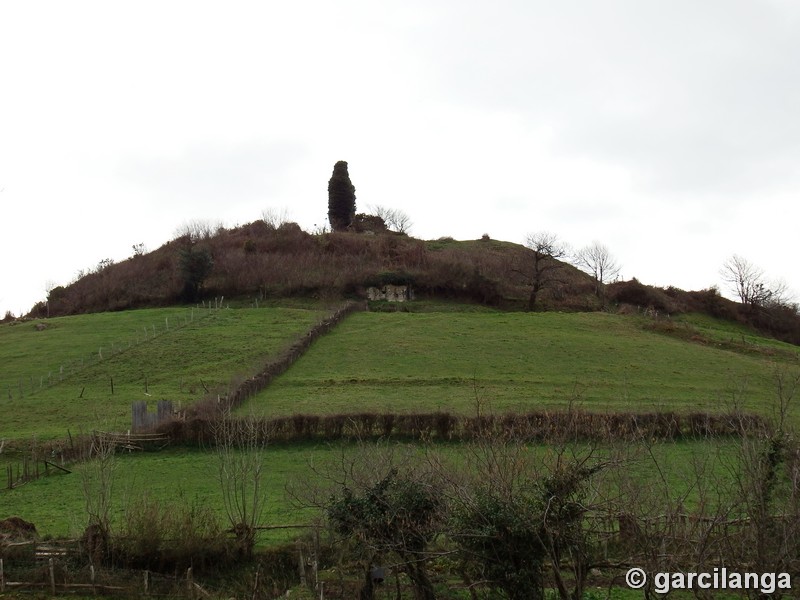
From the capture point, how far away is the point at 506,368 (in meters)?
44.5

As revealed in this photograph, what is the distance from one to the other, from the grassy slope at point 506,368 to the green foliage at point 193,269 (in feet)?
70.3

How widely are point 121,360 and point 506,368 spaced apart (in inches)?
1046

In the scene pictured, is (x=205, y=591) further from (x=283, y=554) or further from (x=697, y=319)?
(x=697, y=319)

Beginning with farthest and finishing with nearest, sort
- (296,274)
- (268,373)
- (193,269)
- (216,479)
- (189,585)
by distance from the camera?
(296,274), (193,269), (268,373), (216,479), (189,585)

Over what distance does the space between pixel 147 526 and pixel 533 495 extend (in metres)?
10.6

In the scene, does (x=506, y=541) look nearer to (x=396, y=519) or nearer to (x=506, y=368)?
(x=396, y=519)

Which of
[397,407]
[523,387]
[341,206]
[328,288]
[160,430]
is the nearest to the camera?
[160,430]

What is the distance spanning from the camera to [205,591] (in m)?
16.9

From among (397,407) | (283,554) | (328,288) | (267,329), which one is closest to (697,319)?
(328,288)

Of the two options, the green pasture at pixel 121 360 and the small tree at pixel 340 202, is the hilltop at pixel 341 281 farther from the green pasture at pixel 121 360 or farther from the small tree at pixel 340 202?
the small tree at pixel 340 202

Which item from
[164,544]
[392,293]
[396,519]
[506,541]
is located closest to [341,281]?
[392,293]

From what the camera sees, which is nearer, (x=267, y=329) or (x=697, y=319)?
(x=267, y=329)

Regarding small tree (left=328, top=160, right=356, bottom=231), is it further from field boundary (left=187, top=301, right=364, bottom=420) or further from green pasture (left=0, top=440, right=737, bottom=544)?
green pasture (left=0, top=440, right=737, bottom=544)

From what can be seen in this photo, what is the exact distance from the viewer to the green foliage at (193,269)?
72.1 meters
